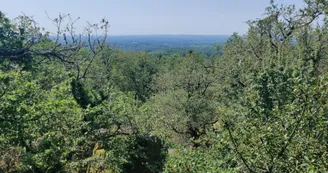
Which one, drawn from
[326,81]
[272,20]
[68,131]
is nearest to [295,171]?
[326,81]

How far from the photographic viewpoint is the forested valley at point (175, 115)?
4.31 metres

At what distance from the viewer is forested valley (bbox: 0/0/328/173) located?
4.31m

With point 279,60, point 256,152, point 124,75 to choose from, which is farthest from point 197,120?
point 124,75

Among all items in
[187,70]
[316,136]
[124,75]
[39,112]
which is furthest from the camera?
[124,75]

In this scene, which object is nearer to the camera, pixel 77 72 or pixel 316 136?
pixel 316 136

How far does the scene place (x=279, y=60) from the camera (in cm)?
1226

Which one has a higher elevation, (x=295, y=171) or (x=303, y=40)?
(x=303, y=40)

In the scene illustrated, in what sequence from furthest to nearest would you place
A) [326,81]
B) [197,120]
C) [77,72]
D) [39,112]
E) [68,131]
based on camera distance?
1. [197,120]
2. [77,72]
3. [68,131]
4. [39,112]
5. [326,81]

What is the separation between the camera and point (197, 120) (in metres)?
19.3

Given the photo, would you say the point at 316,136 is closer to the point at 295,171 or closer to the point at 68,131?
the point at 295,171

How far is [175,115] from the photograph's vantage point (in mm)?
19047

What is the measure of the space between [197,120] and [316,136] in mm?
14919

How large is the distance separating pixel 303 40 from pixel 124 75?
22331 mm

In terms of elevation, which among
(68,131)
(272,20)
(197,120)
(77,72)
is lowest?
(197,120)
